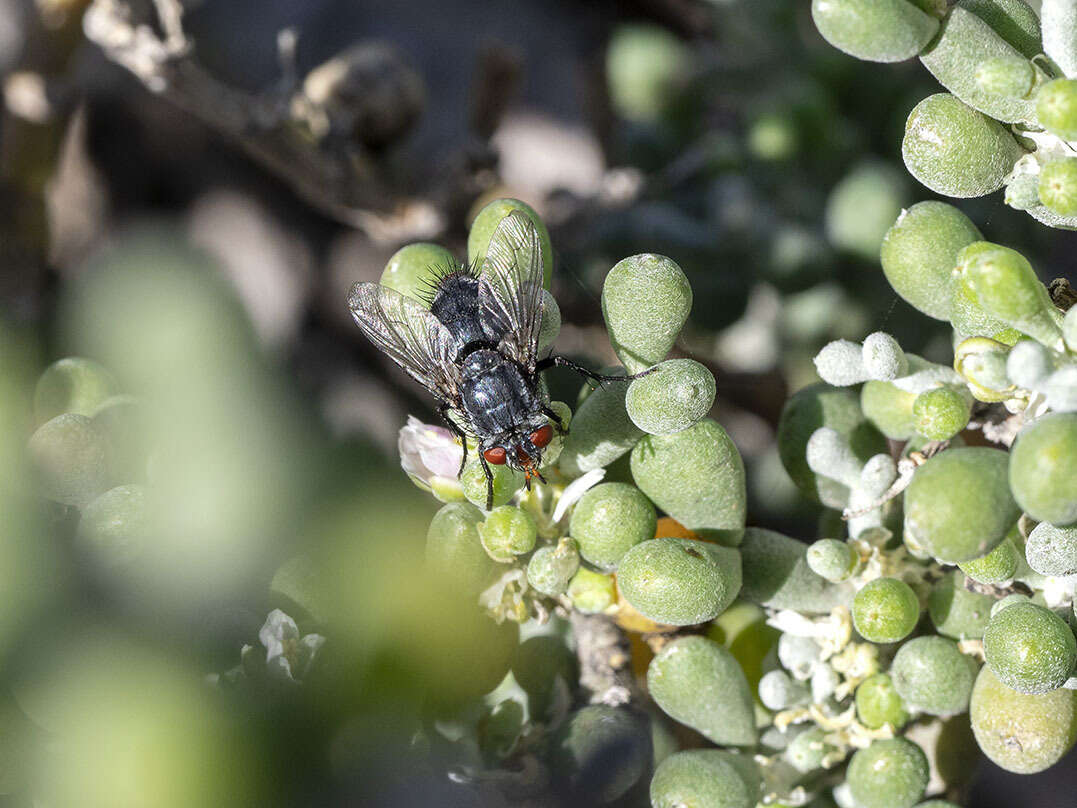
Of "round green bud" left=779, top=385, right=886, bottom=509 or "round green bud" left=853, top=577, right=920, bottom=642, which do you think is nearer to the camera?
"round green bud" left=853, top=577, right=920, bottom=642

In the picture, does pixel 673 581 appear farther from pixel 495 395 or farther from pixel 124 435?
pixel 124 435

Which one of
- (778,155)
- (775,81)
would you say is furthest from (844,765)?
(775,81)

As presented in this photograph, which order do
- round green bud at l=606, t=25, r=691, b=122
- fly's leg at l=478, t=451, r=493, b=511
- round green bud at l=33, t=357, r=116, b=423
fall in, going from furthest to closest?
1. round green bud at l=606, t=25, r=691, b=122
2. round green bud at l=33, t=357, r=116, b=423
3. fly's leg at l=478, t=451, r=493, b=511

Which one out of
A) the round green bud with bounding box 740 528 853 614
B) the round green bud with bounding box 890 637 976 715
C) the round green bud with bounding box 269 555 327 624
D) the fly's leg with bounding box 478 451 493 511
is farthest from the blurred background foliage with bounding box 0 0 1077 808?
the round green bud with bounding box 890 637 976 715

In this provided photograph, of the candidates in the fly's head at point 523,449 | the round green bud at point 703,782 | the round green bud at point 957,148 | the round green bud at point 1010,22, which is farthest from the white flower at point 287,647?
the round green bud at point 1010,22

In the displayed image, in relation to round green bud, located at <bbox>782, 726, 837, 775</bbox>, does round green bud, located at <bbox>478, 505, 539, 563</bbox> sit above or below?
above

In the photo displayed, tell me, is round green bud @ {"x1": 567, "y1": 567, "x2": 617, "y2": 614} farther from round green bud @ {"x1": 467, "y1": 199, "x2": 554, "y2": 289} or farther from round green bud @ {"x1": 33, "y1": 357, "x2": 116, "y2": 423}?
round green bud @ {"x1": 33, "y1": 357, "x2": 116, "y2": 423}

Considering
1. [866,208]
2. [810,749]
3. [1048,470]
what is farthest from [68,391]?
[866,208]

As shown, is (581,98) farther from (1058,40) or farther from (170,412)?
(1058,40)
